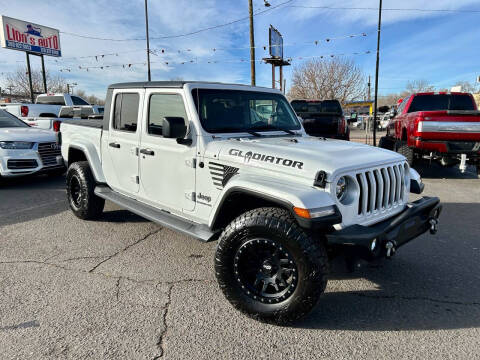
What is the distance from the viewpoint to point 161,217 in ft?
11.5

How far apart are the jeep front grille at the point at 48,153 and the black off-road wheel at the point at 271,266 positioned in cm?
608

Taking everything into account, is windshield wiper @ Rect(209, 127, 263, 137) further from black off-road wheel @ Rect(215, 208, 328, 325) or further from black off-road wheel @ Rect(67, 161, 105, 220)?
black off-road wheel @ Rect(67, 161, 105, 220)

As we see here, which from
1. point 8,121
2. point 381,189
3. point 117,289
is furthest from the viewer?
point 8,121

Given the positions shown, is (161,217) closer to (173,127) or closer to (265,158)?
(173,127)

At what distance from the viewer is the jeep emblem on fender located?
102 inches

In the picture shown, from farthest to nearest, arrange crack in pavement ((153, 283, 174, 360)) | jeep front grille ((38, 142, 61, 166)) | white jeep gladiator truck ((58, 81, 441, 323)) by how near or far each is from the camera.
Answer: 1. jeep front grille ((38, 142, 61, 166))
2. white jeep gladiator truck ((58, 81, 441, 323))
3. crack in pavement ((153, 283, 174, 360))

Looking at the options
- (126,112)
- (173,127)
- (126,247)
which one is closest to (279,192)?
(173,127)

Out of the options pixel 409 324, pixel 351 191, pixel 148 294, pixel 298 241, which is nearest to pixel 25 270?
pixel 148 294

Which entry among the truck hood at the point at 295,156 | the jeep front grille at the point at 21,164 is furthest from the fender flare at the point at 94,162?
the jeep front grille at the point at 21,164

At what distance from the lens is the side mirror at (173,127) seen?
3.06m

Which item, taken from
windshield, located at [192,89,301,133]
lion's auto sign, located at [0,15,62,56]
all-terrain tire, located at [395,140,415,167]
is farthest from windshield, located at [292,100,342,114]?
lion's auto sign, located at [0,15,62,56]

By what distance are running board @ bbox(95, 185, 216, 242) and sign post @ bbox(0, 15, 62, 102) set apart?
957 inches

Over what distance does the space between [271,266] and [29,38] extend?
97.8ft

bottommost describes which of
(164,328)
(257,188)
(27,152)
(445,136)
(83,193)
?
(164,328)
